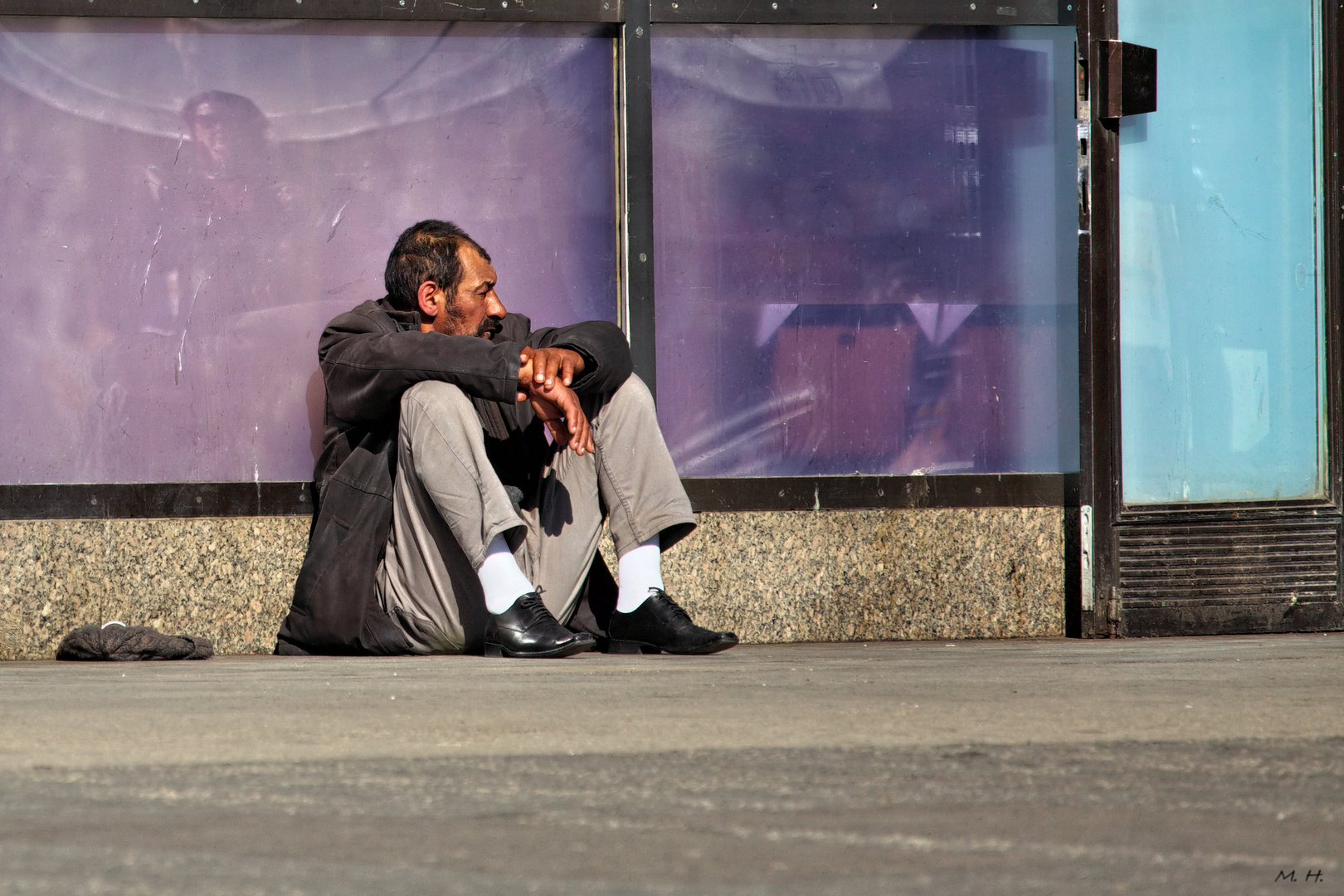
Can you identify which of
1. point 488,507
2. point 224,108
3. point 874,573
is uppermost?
point 224,108

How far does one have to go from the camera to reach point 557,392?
170 inches

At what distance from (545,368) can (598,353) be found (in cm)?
18

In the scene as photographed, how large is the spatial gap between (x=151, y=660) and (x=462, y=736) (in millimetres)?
2087

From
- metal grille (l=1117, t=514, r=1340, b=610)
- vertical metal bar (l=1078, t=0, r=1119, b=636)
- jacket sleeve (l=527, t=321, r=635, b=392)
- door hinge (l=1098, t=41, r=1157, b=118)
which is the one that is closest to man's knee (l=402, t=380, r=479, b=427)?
jacket sleeve (l=527, t=321, r=635, b=392)

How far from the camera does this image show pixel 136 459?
504cm

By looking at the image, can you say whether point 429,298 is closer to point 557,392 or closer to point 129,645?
point 557,392

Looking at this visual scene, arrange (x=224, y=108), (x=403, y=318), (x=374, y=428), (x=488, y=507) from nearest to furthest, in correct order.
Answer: (x=488, y=507) < (x=374, y=428) < (x=403, y=318) < (x=224, y=108)

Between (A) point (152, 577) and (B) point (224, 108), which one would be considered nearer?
(A) point (152, 577)

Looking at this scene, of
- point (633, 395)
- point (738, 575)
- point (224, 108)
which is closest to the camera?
point (633, 395)

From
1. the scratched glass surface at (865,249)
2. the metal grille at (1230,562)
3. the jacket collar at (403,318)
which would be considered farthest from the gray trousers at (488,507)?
the metal grille at (1230,562)

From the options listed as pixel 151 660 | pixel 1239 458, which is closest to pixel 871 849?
pixel 151 660

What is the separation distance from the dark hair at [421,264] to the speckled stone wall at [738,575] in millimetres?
776

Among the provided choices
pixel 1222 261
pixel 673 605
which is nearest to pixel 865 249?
pixel 1222 261

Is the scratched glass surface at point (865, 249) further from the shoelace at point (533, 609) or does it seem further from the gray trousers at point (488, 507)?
the shoelace at point (533, 609)
